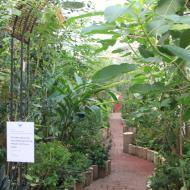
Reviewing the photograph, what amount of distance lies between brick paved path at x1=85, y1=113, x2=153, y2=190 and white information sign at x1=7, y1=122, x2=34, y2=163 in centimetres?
266

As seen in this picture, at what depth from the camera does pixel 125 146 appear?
24.7 ft

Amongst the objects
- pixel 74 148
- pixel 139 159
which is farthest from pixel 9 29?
pixel 139 159

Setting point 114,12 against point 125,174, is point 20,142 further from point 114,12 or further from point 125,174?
point 125,174

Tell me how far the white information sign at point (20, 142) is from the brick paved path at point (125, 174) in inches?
105

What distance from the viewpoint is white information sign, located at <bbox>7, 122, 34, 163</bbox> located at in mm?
2199

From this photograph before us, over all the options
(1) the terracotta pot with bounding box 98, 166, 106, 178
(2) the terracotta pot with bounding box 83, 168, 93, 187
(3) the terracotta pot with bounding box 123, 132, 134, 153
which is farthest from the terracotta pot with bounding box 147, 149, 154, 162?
(2) the terracotta pot with bounding box 83, 168, 93, 187

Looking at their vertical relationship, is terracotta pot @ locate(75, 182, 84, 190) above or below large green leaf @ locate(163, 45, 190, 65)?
below

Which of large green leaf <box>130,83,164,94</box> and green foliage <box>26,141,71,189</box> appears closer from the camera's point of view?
large green leaf <box>130,83,164,94</box>

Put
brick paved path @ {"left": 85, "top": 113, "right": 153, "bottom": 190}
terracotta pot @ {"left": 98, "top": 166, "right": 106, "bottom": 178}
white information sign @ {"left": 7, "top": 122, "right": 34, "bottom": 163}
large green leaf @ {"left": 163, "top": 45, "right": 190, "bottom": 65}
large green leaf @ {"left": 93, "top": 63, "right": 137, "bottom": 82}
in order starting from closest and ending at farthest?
large green leaf @ {"left": 163, "top": 45, "right": 190, "bottom": 65} < large green leaf @ {"left": 93, "top": 63, "right": 137, "bottom": 82} < white information sign @ {"left": 7, "top": 122, "right": 34, "bottom": 163} < brick paved path @ {"left": 85, "top": 113, "right": 153, "bottom": 190} < terracotta pot @ {"left": 98, "top": 166, "right": 106, "bottom": 178}

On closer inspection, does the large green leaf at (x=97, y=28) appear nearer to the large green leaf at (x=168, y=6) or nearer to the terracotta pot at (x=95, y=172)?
the large green leaf at (x=168, y=6)

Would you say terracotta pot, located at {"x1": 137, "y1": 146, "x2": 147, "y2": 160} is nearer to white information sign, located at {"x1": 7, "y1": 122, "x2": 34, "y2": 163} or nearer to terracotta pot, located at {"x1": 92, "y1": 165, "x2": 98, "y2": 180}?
terracotta pot, located at {"x1": 92, "y1": 165, "x2": 98, "y2": 180}

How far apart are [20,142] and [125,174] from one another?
3.65 m

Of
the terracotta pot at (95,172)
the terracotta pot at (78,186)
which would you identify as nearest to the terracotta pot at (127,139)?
the terracotta pot at (95,172)

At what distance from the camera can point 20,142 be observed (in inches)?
87.5
